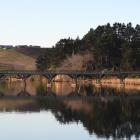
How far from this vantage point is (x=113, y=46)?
141000mm

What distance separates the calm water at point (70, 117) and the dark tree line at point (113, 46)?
144 ft

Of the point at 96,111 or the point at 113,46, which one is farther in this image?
the point at 113,46

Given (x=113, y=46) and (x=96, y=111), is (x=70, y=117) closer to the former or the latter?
(x=96, y=111)

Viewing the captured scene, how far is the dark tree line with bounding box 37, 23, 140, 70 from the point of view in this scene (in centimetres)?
13332

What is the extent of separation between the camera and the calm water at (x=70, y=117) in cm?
5022

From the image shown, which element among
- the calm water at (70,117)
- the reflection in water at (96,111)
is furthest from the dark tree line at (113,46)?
the reflection in water at (96,111)

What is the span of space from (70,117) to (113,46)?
3124 inches

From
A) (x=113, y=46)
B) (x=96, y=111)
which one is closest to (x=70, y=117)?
(x=96, y=111)

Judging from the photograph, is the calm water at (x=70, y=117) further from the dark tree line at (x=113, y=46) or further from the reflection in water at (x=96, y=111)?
the dark tree line at (x=113, y=46)

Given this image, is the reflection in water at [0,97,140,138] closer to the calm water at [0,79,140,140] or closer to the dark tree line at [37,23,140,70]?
the calm water at [0,79,140,140]

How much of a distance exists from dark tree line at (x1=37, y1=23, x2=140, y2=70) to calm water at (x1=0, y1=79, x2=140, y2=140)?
43.8 m

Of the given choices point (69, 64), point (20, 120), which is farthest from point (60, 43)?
point (20, 120)

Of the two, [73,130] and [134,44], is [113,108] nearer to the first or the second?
[73,130]

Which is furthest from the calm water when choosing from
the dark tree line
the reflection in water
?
the dark tree line
